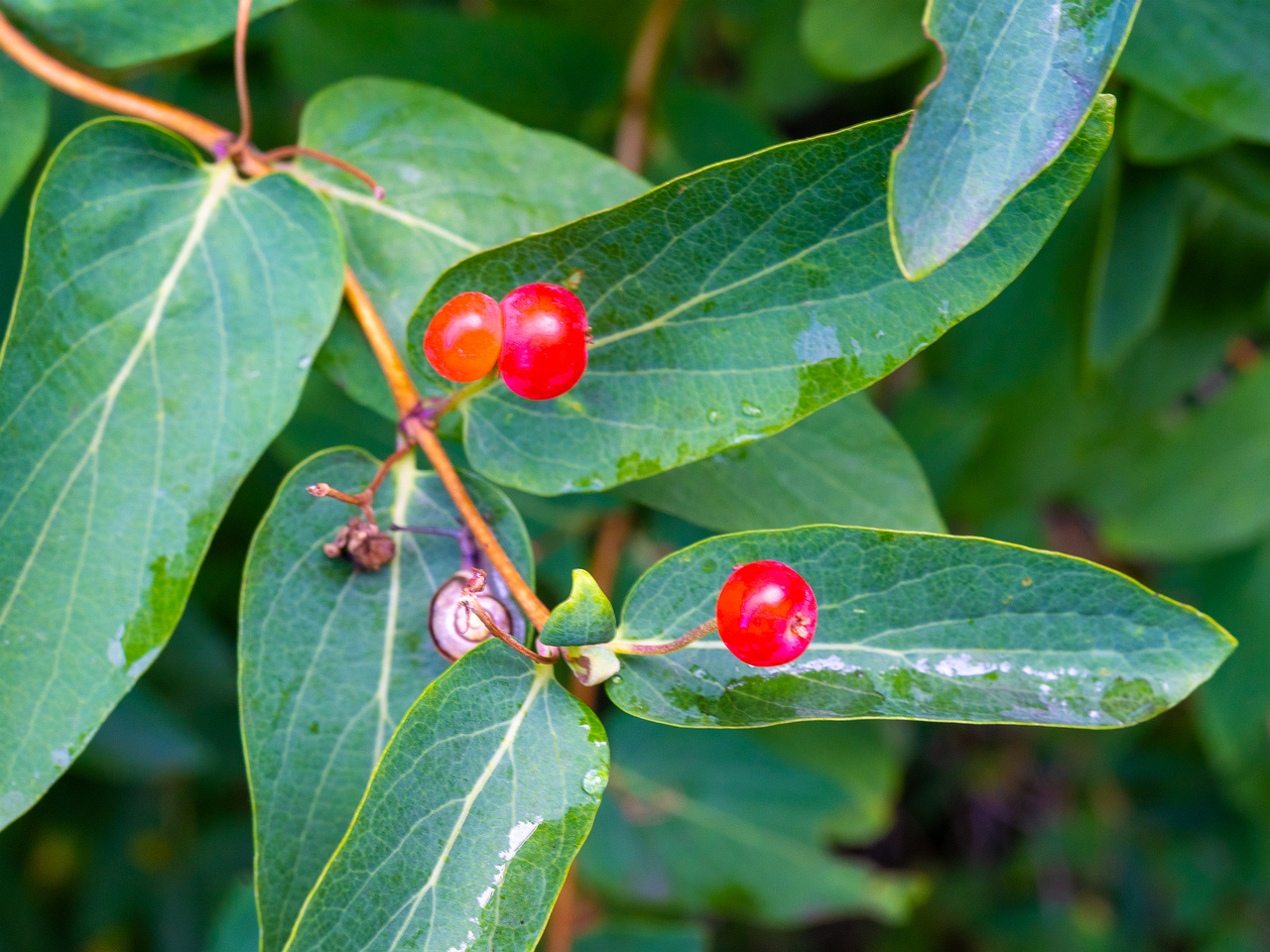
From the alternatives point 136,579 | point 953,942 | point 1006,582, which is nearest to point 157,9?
point 136,579

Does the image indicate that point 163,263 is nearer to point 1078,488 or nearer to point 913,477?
point 913,477

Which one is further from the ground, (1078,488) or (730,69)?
(730,69)

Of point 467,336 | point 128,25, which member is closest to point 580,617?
point 467,336

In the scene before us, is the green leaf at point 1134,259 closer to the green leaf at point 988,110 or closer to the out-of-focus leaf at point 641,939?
the green leaf at point 988,110

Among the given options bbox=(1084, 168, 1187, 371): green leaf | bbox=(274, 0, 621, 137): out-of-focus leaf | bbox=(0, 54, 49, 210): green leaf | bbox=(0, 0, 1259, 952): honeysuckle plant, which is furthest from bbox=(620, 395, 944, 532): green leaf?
bbox=(274, 0, 621, 137): out-of-focus leaf

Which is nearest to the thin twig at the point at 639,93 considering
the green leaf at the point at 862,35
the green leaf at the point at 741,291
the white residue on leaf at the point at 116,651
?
the green leaf at the point at 862,35

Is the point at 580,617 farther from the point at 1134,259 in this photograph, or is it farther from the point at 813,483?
the point at 1134,259
